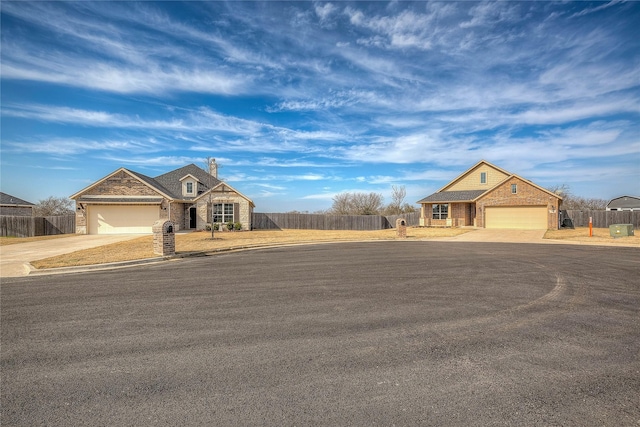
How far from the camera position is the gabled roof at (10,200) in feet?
115

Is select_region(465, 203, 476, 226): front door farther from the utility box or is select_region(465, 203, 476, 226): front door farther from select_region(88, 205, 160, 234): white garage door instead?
select_region(88, 205, 160, 234): white garage door

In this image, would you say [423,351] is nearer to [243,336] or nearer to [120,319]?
[243,336]

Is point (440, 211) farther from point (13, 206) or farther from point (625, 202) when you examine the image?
point (13, 206)

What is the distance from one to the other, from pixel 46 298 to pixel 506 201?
32.4 m

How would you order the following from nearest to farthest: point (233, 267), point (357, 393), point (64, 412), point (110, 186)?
point (64, 412), point (357, 393), point (233, 267), point (110, 186)

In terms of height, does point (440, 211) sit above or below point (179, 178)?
below

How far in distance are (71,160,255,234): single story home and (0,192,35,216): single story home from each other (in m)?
14.7

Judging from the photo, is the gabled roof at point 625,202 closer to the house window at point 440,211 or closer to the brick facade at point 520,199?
the brick facade at point 520,199

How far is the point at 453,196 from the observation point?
3494cm

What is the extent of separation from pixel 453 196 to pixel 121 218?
3054cm

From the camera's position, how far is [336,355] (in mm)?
4117

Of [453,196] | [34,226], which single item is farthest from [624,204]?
[34,226]

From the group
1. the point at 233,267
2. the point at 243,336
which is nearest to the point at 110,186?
the point at 233,267

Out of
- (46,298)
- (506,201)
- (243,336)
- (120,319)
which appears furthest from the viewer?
(506,201)
